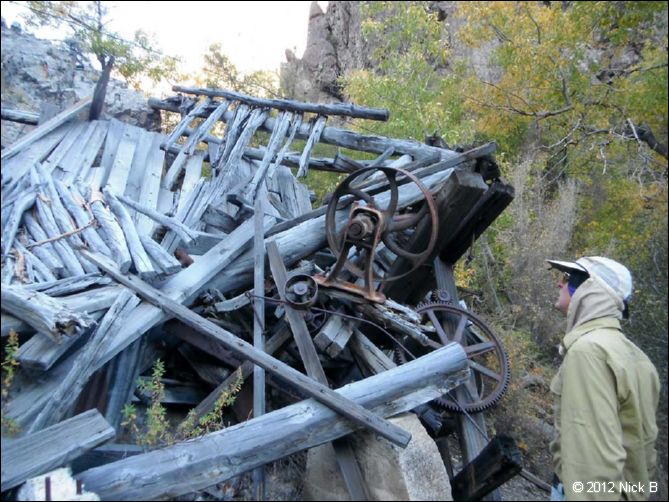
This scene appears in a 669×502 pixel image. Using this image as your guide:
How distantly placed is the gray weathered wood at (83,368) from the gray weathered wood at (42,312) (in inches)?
11.4

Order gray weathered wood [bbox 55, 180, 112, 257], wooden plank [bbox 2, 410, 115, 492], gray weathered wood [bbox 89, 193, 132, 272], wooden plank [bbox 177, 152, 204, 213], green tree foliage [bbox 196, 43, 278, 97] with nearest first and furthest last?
wooden plank [bbox 2, 410, 115, 492]
gray weathered wood [bbox 89, 193, 132, 272]
gray weathered wood [bbox 55, 180, 112, 257]
wooden plank [bbox 177, 152, 204, 213]
green tree foliage [bbox 196, 43, 278, 97]

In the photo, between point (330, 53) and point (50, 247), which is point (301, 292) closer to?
point (50, 247)

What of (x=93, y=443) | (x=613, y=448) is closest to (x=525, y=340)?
(x=613, y=448)

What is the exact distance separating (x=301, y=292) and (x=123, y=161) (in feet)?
10.7

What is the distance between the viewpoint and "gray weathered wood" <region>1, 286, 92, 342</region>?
10.8ft

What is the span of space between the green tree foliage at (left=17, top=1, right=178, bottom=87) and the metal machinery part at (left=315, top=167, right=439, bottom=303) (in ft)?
8.39

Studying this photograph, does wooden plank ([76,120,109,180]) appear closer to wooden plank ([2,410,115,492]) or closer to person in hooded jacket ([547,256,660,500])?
wooden plank ([2,410,115,492])

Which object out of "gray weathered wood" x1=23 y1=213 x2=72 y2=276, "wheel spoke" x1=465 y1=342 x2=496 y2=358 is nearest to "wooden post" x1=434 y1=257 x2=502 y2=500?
"wheel spoke" x1=465 y1=342 x2=496 y2=358

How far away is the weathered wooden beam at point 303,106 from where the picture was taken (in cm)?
692

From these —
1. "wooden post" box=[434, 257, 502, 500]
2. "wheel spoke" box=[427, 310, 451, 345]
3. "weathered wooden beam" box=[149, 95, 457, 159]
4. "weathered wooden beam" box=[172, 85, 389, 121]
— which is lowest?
"wooden post" box=[434, 257, 502, 500]

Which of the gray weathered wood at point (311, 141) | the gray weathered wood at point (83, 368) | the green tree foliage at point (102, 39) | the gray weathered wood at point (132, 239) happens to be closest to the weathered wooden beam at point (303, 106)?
the gray weathered wood at point (311, 141)

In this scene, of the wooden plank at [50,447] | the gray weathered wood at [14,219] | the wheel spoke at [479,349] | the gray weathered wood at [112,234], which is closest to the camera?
the wooden plank at [50,447]

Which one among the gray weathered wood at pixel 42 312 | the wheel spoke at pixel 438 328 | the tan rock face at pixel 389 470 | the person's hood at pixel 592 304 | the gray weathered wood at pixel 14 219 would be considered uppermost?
the person's hood at pixel 592 304

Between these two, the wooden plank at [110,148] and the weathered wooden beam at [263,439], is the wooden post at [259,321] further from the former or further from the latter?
the wooden plank at [110,148]
